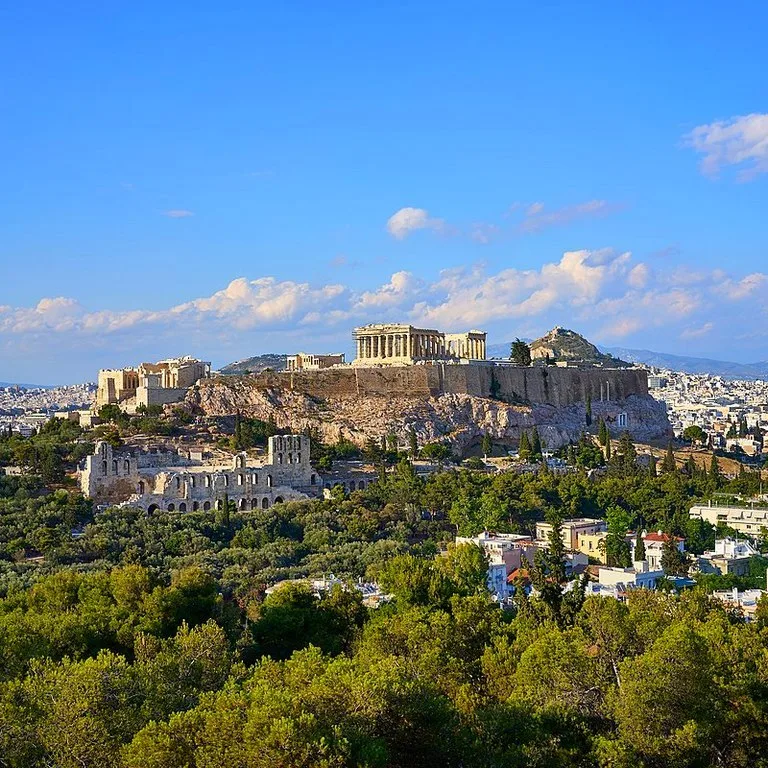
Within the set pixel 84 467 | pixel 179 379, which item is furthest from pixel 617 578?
pixel 179 379

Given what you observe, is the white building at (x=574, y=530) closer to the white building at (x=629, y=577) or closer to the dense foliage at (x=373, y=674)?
the white building at (x=629, y=577)

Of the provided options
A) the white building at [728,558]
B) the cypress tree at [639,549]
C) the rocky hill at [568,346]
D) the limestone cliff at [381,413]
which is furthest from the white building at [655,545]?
the rocky hill at [568,346]

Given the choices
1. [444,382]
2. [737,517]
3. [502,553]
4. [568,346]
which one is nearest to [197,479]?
[502,553]

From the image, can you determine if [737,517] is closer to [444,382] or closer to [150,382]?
[444,382]

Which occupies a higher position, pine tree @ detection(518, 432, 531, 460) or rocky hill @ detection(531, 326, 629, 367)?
rocky hill @ detection(531, 326, 629, 367)

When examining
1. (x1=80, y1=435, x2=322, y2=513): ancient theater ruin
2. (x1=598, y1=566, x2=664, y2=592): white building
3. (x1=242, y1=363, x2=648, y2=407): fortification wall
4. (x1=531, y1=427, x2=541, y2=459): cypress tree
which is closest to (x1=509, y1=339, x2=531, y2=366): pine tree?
(x1=242, y1=363, x2=648, y2=407): fortification wall

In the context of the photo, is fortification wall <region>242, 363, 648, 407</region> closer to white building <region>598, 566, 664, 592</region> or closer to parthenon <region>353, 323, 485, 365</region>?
parthenon <region>353, 323, 485, 365</region>
